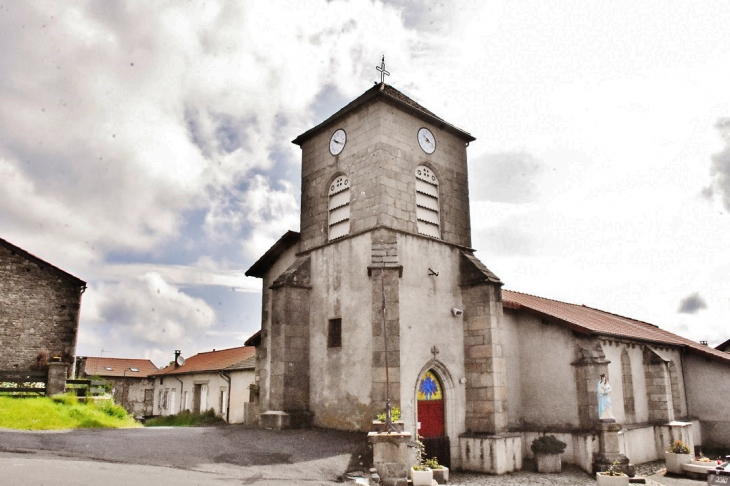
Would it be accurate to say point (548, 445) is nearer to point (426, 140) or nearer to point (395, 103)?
point (426, 140)

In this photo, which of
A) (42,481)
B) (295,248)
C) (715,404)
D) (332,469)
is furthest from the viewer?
(715,404)

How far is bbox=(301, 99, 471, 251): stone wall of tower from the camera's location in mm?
17594

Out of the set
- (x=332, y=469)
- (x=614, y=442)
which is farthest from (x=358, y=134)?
(x=614, y=442)

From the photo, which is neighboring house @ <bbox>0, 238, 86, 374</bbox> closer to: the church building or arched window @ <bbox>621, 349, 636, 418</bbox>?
the church building

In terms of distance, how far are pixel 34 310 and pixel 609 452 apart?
71.3ft

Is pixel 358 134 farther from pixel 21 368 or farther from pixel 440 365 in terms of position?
pixel 21 368

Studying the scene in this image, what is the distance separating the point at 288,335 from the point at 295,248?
3801 millimetres

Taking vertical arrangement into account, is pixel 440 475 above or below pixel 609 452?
below

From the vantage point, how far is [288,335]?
1769cm

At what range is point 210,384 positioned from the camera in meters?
31.9

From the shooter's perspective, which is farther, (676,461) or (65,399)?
(65,399)

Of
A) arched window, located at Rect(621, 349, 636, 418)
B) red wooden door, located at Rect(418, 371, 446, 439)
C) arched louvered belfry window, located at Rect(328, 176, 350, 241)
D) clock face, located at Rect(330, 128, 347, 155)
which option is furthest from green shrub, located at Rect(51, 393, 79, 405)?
arched window, located at Rect(621, 349, 636, 418)

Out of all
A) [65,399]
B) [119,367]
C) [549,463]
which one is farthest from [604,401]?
[119,367]

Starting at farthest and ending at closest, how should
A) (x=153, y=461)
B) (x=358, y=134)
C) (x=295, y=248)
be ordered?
(x=295, y=248), (x=358, y=134), (x=153, y=461)
